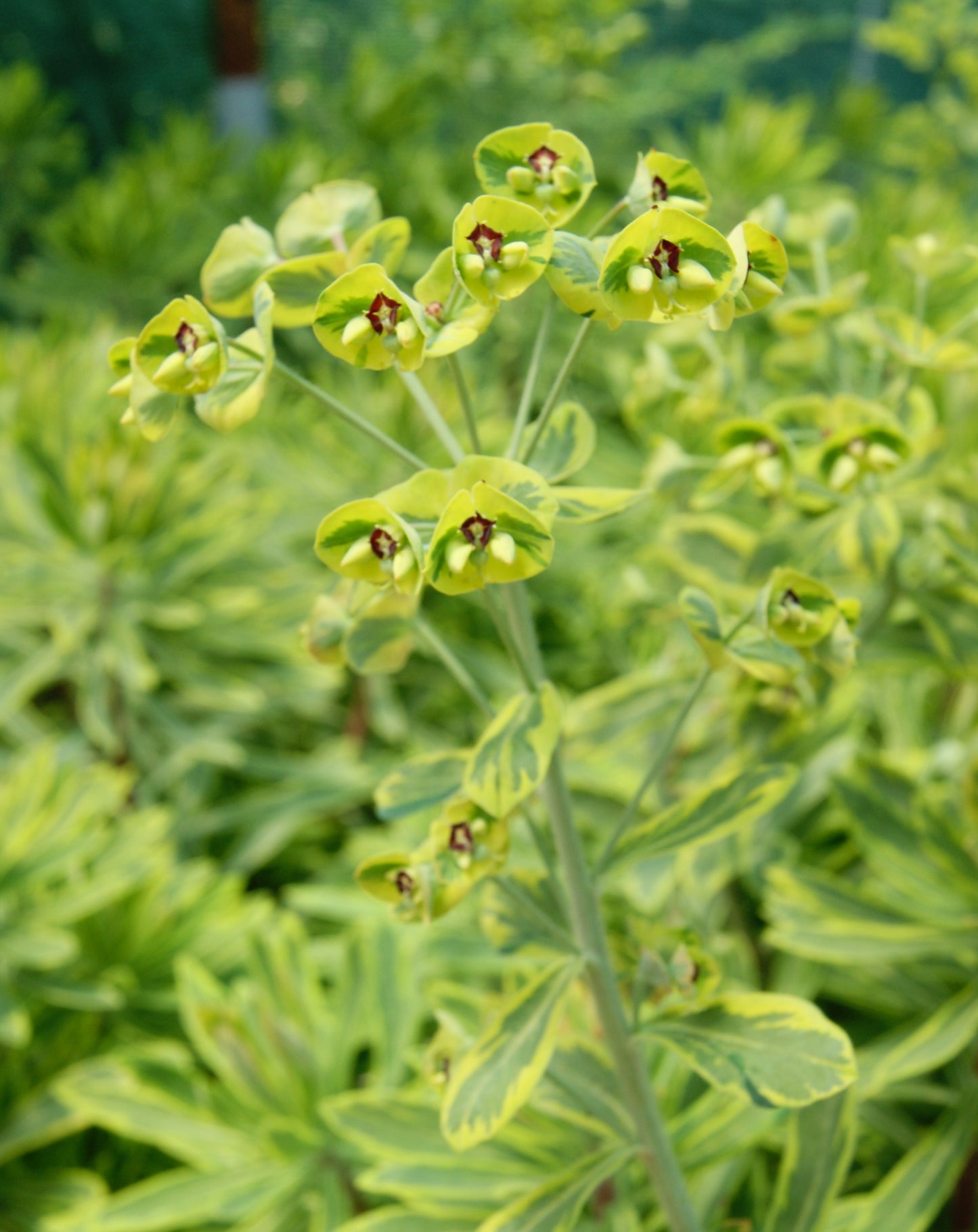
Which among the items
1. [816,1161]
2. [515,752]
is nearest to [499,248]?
[515,752]

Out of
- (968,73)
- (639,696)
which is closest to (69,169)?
(968,73)

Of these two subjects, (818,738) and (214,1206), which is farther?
(818,738)

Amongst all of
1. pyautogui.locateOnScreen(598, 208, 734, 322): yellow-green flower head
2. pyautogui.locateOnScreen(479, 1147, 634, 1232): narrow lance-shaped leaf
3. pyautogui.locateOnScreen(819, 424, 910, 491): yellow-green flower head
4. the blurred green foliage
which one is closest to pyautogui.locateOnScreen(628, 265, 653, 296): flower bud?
pyautogui.locateOnScreen(598, 208, 734, 322): yellow-green flower head

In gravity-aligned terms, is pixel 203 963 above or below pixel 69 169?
below

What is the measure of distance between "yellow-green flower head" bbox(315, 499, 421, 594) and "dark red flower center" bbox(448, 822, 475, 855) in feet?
0.41

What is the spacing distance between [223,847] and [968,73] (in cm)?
261

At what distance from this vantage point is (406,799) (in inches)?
21.5

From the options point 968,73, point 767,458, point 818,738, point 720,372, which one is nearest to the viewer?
point 767,458

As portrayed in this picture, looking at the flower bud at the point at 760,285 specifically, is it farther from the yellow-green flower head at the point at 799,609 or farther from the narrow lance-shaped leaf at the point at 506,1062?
the narrow lance-shaped leaf at the point at 506,1062

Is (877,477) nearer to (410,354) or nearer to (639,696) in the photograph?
(639,696)

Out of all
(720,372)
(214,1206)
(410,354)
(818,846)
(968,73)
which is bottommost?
(968,73)

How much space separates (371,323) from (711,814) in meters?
0.31

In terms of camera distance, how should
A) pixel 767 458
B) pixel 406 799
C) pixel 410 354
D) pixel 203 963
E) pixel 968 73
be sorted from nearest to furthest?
1. pixel 410 354
2. pixel 406 799
3. pixel 767 458
4. pixel 203 963
5. pixel 968 73

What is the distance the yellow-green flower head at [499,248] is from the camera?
0.39 metres
